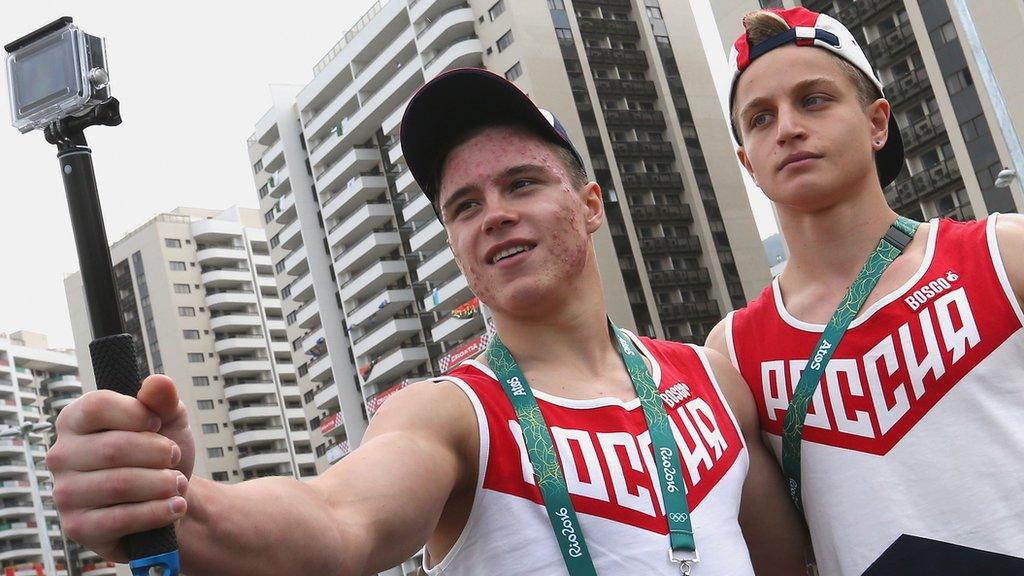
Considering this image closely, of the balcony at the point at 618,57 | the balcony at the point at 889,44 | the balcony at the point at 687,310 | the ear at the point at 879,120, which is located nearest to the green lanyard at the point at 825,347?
the ear at the point at 879,120

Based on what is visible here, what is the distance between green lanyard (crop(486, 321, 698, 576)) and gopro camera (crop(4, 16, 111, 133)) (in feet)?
3.75

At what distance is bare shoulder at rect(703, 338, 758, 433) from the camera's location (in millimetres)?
2965

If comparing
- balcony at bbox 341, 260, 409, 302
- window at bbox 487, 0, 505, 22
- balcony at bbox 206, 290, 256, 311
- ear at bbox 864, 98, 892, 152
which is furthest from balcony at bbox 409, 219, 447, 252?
ear at bbox 864, 98, 892, 152

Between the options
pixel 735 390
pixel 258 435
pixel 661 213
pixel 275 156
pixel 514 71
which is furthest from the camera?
pixel 258 435

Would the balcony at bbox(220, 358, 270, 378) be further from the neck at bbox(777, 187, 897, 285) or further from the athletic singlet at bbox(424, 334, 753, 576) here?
the athletic singlet at bbox(424, 334, 753, 576)

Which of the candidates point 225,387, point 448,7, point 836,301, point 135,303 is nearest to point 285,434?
point 225,387

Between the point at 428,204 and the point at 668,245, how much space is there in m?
15.1

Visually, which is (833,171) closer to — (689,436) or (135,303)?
(689,436)

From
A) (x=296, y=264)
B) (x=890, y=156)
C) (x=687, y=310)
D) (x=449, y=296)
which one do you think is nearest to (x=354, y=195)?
(x=296, y=264)

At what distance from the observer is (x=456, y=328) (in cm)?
6388

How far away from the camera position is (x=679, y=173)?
222ft

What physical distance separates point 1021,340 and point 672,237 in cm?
6287

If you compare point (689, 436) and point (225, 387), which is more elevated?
point (225, 387)

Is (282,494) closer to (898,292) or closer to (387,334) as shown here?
(898,292)
